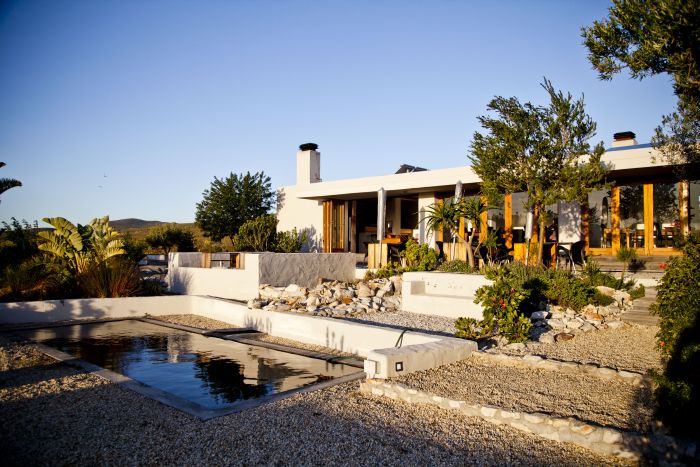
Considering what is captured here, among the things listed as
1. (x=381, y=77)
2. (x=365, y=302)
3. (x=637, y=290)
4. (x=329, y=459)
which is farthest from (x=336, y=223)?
(x=329, y=459)

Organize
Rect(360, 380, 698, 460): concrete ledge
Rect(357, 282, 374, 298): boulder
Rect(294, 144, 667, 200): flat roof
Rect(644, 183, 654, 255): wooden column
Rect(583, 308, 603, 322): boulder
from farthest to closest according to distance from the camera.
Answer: Rect(644, 183, 654, 255): wooden column
Rect(357, 282, 374, 298): boulder
Rect(294, 144, 667, 200): flat roof
Rect(583, 308, 603, 322): boulder
Rect(360, 380, 698, 460): concrete ledge

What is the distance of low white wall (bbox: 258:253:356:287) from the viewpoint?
13344 mm

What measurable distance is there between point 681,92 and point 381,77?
8440mm

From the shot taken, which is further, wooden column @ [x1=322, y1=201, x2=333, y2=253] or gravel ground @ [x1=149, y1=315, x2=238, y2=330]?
wooden column @ [x1=322, y1=201, x2=333, y2=253]

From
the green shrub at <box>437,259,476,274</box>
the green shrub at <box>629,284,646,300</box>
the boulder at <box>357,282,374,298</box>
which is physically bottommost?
the boulder at <box>357,282,374,298</box>

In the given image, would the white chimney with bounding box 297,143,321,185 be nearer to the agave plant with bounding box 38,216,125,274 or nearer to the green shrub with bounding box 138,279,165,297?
the green shrub with bounding box 138,279,165,297

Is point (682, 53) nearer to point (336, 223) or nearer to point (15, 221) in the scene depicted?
point (336, 223)

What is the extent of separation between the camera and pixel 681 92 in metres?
8.05

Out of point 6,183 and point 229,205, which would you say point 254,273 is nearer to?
point 6,183

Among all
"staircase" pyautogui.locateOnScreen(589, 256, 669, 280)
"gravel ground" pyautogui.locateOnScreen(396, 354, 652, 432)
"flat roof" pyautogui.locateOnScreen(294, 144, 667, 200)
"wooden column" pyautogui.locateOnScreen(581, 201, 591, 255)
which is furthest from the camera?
"wooden column" pyautogui.locateOnScreen(581, 201, 591, 255)

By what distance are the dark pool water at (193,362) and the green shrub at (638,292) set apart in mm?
5829

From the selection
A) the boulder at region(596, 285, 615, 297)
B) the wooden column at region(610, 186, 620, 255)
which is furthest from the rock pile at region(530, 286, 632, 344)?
the wooden column at region(610, 186, 620, 255)

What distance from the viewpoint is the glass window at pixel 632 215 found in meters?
12.9

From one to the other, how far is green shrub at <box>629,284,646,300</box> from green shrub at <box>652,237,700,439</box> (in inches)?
158
